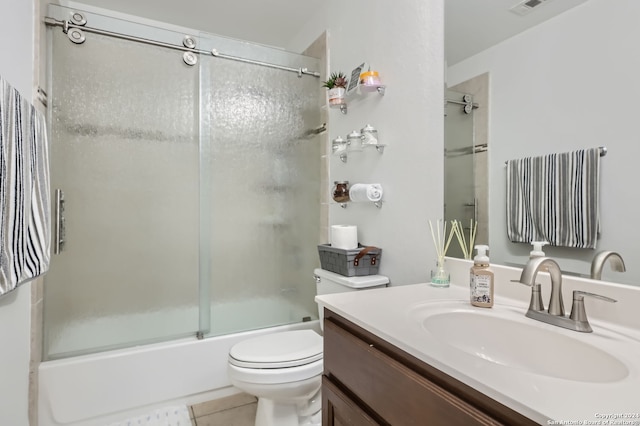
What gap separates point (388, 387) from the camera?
726 mm

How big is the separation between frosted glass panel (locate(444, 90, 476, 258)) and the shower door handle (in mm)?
1862

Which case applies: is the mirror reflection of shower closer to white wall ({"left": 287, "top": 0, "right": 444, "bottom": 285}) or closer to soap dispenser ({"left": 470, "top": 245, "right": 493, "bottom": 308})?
white wall ({"left": 287, "top": 0, "right": 444, "bottom": 285})

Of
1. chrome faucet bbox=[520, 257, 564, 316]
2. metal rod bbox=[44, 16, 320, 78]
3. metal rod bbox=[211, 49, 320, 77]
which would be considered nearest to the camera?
chrome faucet bbox=[520, 257, 564, 316]

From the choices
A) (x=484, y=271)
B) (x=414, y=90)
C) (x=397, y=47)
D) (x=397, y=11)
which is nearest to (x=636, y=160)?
(x=484, y=271)

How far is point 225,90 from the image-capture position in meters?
2.01

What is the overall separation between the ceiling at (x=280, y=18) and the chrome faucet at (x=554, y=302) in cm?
74

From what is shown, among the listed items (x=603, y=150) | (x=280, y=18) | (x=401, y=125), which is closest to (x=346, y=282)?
(x=401, y=125)

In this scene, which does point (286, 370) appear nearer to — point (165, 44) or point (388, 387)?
point (388, 387)

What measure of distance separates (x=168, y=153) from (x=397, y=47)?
4.59 ft

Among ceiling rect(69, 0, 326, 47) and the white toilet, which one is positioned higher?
ceiling rect(69, 0, 326, 47)

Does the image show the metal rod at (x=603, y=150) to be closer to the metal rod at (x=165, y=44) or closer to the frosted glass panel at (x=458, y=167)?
the frosted glass panel at (x=458, y=167)

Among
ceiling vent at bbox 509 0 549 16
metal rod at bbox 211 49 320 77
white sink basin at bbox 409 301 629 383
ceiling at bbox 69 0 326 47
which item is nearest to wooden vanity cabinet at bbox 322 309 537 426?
white sink basin at bbox 409 301 629 383

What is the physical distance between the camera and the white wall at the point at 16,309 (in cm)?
124

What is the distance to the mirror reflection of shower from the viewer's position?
1.18 m
